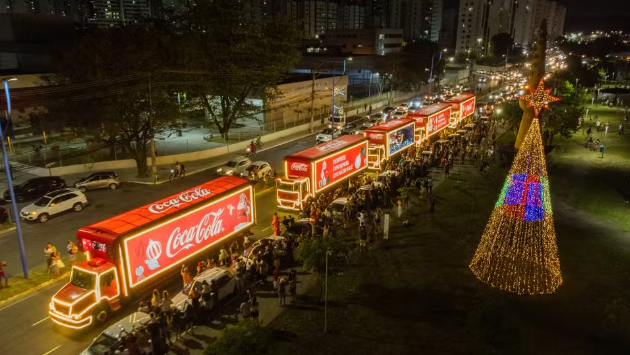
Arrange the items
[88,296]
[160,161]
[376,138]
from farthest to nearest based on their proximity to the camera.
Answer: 1. [160,161]
2. [376,138]
3. [88,296]

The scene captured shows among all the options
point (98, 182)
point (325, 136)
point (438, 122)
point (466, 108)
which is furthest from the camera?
point (466, 108)

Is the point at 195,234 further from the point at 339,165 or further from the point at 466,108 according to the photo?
the point at 466,108

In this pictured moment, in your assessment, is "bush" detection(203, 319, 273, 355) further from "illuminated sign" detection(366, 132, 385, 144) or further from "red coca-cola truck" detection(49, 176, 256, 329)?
"illuminated sign" detection(366, 132, 385, 144)

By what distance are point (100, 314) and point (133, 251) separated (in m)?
2.32

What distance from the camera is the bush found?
34.3ft

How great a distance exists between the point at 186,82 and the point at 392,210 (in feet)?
68.8

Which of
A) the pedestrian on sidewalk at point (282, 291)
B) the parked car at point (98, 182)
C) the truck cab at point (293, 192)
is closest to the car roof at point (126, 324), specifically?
the pedestrian on sidewalk at point (282, 291)

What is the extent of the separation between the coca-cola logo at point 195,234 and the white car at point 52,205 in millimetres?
12133

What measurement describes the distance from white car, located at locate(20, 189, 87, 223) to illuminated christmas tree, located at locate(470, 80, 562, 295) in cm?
2242

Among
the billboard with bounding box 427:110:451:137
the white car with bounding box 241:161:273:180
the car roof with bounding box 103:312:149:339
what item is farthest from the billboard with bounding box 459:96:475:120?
the car roof with bounding box 103:312:149:339

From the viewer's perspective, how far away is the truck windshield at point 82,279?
49.1ft

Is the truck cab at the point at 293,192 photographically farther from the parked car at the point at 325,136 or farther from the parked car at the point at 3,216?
the parked car at the point at 325,136

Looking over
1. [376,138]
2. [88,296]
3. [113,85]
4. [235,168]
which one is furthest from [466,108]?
[88,296]

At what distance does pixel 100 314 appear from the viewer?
15.1 meters
